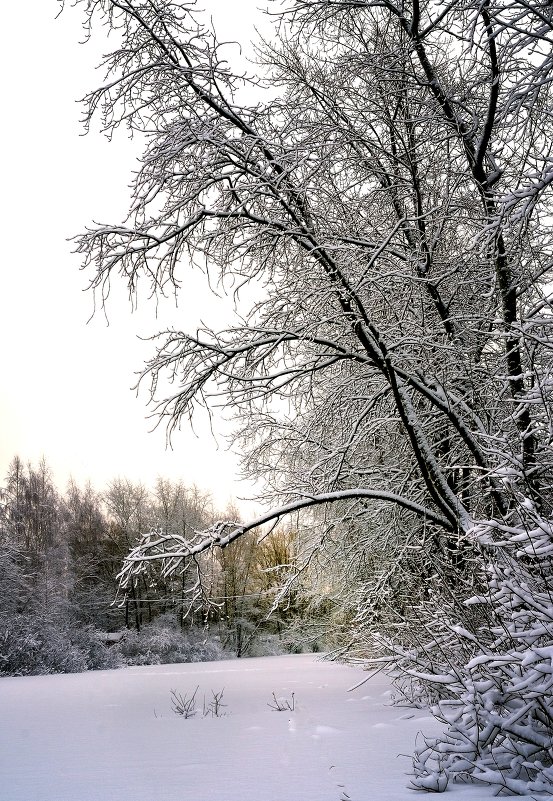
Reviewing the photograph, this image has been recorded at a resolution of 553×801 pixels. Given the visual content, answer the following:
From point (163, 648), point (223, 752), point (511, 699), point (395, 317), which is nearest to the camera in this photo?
A: point (511, 699)

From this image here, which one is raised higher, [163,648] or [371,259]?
[371,259]

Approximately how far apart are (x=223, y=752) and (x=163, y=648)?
1089 inches

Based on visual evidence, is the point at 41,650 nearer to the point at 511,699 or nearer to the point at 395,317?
the point at 395,317

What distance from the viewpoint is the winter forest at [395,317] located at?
3928 mm

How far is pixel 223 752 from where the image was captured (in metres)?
5.32

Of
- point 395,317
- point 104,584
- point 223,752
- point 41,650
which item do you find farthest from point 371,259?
point 104,584

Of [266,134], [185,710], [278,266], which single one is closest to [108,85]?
[266,134]

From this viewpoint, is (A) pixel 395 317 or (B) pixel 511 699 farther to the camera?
(A) pixel 395 317

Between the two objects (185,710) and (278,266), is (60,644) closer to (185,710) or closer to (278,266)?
(185,710)

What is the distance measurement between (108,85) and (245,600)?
3313cm

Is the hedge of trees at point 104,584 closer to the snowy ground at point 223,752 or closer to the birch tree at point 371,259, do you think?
the snowy ground at point 223,752

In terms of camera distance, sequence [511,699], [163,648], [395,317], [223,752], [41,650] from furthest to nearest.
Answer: [163,648]
[41,650]
[395,317]
[223,752]
[511,699]

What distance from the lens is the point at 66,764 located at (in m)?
5.28

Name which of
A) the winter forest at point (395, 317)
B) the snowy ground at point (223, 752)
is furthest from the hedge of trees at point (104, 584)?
the winter forest at point (395, 317)
